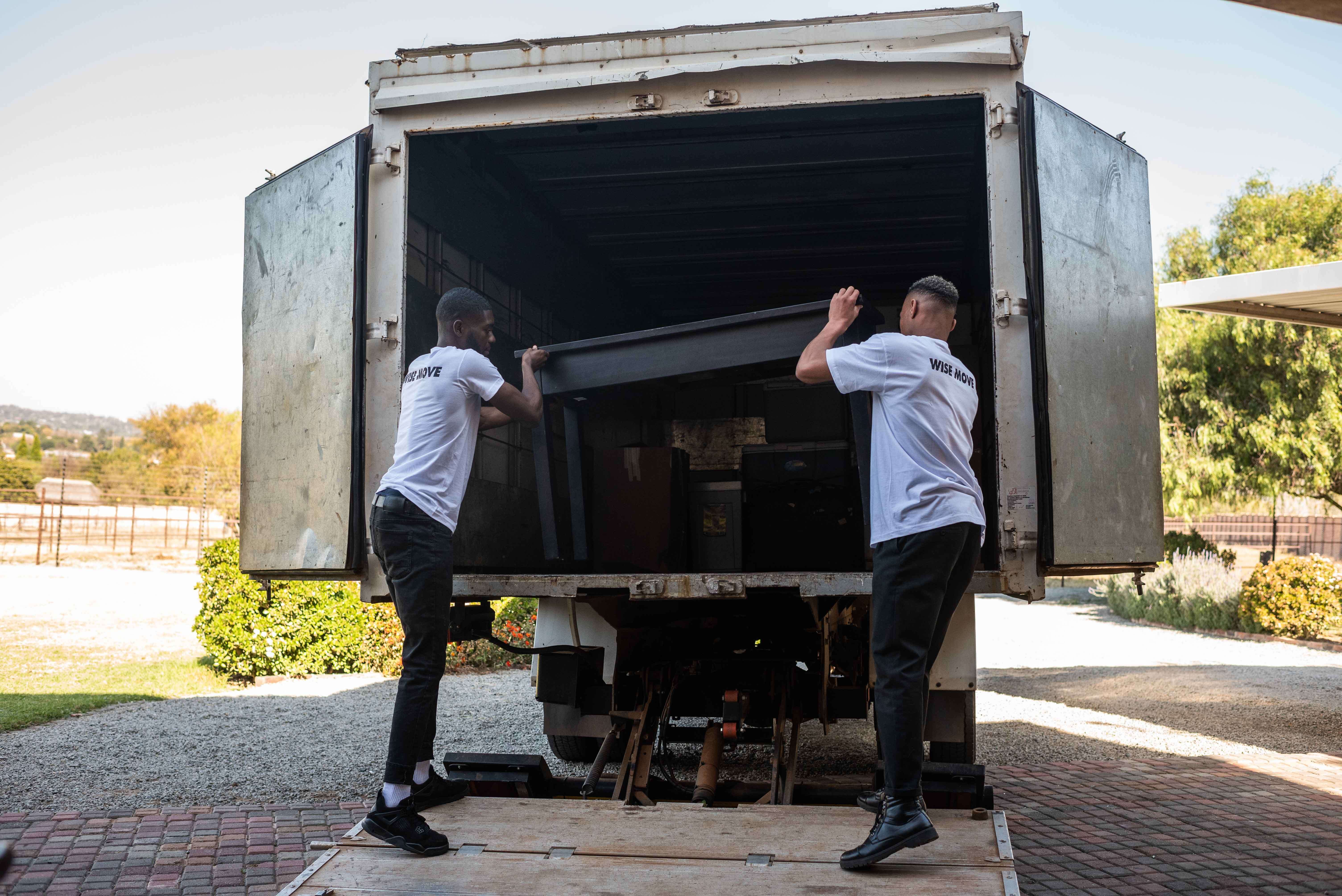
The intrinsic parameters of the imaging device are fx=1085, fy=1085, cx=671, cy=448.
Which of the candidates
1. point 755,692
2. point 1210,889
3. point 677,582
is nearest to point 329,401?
point 677,582

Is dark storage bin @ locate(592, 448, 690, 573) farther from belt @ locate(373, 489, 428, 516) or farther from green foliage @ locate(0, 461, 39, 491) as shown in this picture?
green foliage @ locate(0, 461, 39, 491)

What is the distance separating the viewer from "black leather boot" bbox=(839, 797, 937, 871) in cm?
301

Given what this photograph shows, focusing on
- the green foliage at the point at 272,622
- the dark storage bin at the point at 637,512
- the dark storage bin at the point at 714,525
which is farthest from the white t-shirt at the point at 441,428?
the green foliage at the point at 272,622

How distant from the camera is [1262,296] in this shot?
29.3ft

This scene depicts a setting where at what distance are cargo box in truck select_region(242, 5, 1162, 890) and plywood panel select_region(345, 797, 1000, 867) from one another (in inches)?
13.3

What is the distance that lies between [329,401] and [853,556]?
283cm

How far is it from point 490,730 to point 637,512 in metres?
2.93

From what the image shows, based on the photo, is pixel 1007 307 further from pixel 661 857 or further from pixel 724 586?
pixel 661 857

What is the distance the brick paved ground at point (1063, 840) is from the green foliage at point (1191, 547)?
1209 centimetres

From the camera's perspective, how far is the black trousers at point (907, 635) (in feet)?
10.1

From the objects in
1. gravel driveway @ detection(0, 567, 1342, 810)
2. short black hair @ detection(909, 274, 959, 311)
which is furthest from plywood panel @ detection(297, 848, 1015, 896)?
gravel driveway @ detection(0, 567, 1342, 810)

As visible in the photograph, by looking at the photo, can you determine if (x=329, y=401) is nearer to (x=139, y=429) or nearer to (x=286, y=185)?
(x=286, y=185)

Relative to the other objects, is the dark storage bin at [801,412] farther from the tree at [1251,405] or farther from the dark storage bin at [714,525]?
the tree at [1251,405]

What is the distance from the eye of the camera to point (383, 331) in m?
4.38
